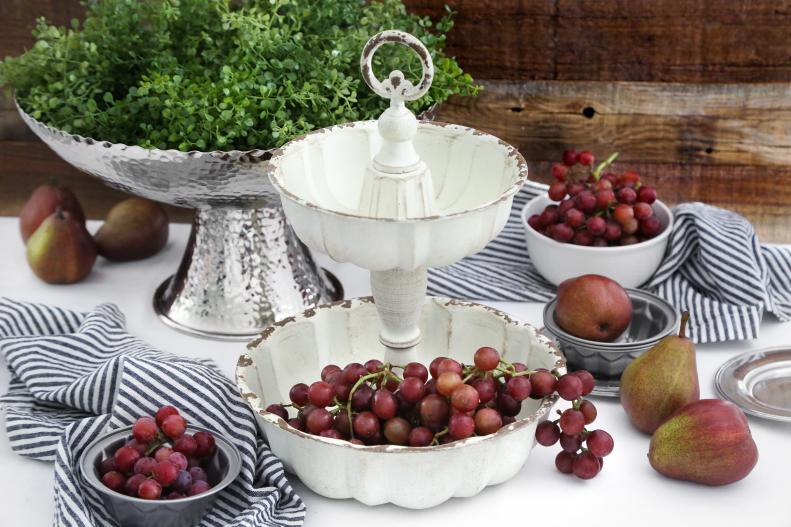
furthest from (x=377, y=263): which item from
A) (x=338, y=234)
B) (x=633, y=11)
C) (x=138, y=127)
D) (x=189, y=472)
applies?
(x=633, y=11)

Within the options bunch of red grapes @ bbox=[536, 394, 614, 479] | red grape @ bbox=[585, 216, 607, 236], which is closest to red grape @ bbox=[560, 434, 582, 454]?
bunch of red grapes @ bbox=[536, 394, 614, 479]

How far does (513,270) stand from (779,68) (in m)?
0.44

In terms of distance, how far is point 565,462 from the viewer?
869mm

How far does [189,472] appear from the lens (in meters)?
A: 0.80

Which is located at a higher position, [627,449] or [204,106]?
[204,106]

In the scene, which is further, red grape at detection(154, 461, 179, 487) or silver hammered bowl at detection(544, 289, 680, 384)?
silver hammered bowl at detection(544, 289, 680, 384)

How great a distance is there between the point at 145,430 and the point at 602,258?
1.70 ft

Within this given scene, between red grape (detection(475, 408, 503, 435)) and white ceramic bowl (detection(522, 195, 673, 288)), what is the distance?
1.14 feet

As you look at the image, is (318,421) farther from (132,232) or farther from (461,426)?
(132,232)

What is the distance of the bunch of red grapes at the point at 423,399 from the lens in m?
0.81

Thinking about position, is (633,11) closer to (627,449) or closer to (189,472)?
(627,449)

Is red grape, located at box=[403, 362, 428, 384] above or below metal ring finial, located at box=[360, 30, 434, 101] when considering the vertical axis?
below

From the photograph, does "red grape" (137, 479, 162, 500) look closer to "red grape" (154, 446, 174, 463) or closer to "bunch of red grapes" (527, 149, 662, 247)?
"red grape" (154, 446, 174, 463)

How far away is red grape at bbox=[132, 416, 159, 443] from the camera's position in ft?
2.66
